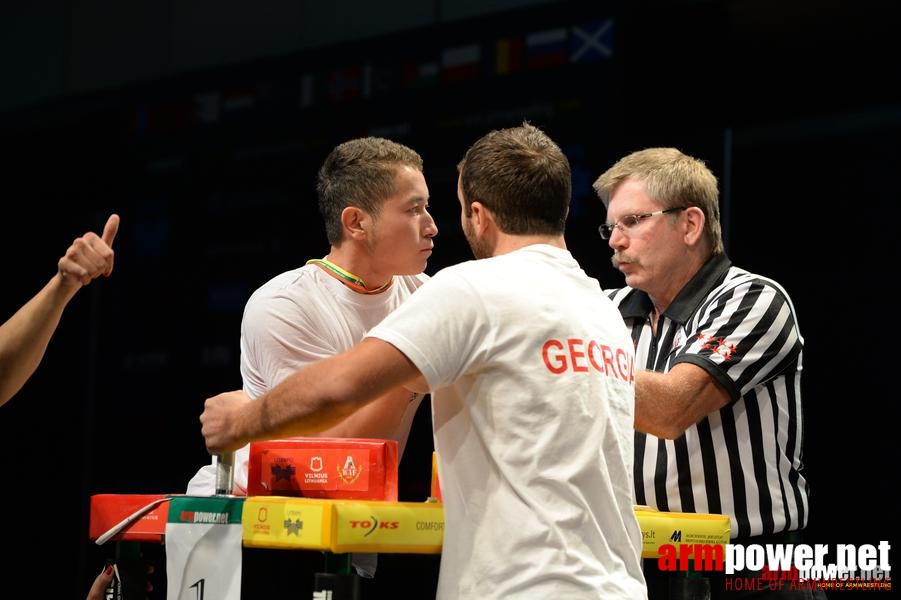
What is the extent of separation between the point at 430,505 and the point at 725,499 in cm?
93

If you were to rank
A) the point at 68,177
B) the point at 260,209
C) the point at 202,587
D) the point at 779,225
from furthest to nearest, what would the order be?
1. the point at 68,177
2. the point at 260,209
3. the point at 779,225
4. the point at 202,587

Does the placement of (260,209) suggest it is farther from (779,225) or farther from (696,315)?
(696,315)

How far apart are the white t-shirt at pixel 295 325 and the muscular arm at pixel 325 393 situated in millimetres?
590

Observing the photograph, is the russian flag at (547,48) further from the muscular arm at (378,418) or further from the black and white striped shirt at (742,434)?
the muscular arm at (378,418)

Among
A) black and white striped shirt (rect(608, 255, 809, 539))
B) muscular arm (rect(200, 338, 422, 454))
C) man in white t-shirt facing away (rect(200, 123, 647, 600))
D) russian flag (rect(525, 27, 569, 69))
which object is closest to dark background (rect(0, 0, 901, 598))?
russian flag (rect(525, 27, 569, 69))

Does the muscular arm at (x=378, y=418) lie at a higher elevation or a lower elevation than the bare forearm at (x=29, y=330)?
lower

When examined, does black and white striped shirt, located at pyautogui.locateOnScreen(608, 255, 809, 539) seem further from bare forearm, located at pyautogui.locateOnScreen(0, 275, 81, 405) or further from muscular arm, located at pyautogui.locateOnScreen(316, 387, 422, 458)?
bare forearm, located at pyautogui.locateOnScreen(0, 275, 81, 405)

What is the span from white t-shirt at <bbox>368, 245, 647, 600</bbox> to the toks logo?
0.09 m

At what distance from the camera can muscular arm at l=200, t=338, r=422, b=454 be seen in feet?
5.55

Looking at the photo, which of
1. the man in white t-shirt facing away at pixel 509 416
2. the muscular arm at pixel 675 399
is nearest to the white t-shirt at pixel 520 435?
the man in white t-shirt facing away at pixel 509 416

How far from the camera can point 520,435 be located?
1.74 m

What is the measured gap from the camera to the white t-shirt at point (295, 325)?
2469mm

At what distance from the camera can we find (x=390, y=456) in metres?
1.83

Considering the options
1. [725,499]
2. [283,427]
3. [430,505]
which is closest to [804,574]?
[725,499]
